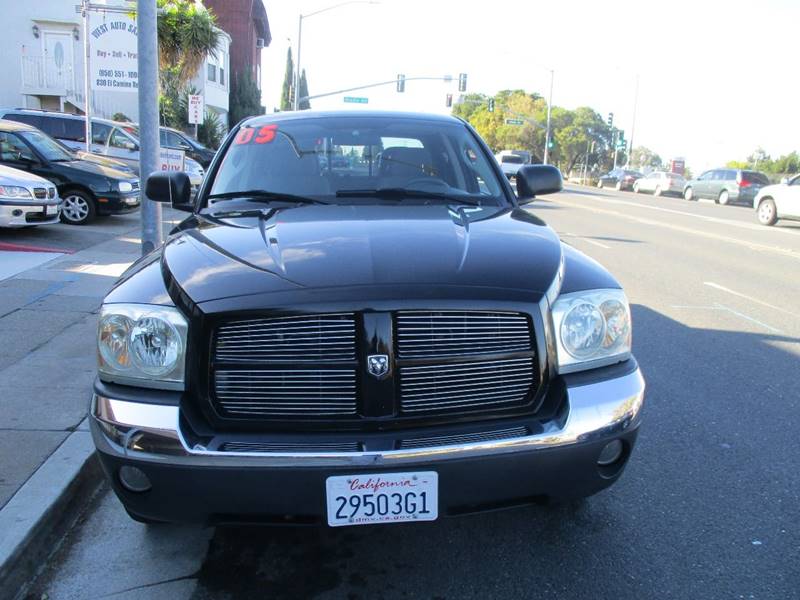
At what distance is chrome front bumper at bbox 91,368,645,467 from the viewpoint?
2.26 m

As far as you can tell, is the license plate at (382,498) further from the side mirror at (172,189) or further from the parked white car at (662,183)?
the parked white car at (662,183)

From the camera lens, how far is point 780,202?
1872cm

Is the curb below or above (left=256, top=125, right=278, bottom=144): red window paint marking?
below

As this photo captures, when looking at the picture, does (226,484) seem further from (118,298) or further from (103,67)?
(103,67)

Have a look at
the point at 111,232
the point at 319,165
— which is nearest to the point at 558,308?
the point at 319,165

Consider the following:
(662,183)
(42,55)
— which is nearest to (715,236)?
(662,183)

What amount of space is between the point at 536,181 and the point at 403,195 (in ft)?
→ 3.92

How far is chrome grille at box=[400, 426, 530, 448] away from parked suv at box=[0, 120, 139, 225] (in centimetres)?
1189

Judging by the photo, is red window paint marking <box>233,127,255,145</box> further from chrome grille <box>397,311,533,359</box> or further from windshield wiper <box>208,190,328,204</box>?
chrome grille <box>397,311,533,359</box>

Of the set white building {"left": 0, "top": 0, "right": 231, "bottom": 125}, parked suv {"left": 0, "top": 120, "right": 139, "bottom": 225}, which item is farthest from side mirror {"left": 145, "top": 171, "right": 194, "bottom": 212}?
white building {"left": 0, "top": 0, "right": 231, "bottom": 125}

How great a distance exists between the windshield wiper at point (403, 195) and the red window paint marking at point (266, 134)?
705 mm

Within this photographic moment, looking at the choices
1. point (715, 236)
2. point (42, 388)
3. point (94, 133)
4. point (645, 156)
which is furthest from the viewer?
point (645, 156)

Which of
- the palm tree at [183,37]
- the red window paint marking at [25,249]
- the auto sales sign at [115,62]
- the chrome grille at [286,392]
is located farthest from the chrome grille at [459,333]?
the palm tree at [183,37]

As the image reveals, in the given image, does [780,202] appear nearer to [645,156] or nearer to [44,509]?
[44,509]
